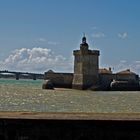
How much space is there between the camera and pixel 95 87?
329ft

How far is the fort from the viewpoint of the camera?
9694 cm

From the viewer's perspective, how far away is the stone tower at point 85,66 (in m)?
96.6

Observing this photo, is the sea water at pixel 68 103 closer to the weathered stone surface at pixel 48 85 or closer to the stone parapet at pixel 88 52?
the weathered stone surface at pixel 48 85

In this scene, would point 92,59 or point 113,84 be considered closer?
point 92,59

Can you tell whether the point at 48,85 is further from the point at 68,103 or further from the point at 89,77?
the point at 68,103
